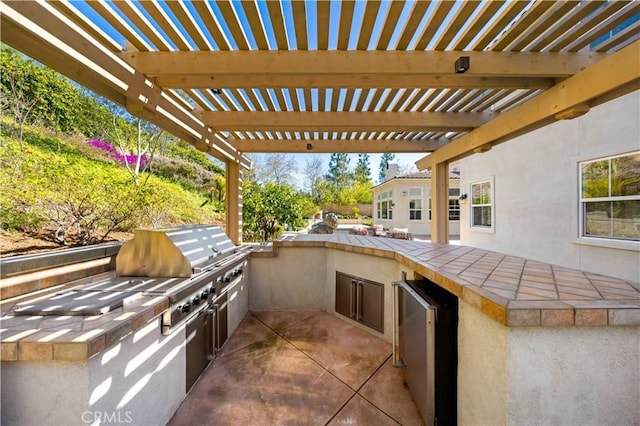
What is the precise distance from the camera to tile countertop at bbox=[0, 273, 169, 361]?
109 centimetres

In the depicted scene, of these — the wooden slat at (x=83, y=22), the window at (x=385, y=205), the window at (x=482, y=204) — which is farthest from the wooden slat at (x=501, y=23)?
the window at (x=385, y=205)

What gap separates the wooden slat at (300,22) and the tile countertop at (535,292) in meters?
2.14

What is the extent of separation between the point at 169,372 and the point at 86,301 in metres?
0.78

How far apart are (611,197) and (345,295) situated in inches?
166

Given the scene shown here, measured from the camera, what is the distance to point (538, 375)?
3.70 ft

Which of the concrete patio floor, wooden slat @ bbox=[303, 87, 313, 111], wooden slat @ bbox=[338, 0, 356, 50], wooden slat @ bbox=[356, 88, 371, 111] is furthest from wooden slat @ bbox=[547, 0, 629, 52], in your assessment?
the concrete patio floor

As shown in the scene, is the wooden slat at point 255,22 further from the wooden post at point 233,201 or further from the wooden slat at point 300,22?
the wooden post at point 233,201

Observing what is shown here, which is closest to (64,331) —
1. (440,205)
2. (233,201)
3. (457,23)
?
(457,23)

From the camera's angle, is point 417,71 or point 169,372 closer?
point 169,372

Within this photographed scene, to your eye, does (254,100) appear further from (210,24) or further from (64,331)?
(64,331)

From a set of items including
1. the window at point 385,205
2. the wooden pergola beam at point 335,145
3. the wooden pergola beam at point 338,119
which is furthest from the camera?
the window at point 385,205

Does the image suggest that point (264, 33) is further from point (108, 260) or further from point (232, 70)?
point (108, 260)

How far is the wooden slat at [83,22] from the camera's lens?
5.42 ft

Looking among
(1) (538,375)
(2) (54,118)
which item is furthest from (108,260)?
(2) (54,118)
